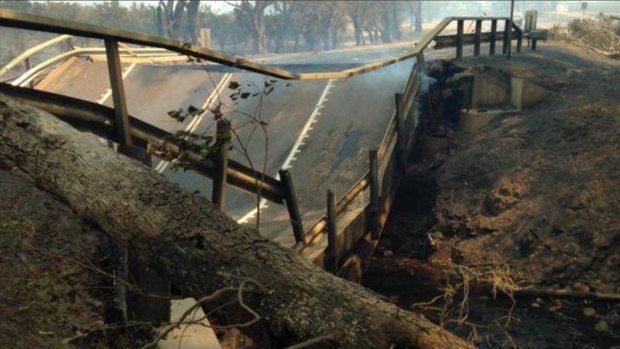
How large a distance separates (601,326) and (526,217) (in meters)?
3.21

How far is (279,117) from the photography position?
15.0m

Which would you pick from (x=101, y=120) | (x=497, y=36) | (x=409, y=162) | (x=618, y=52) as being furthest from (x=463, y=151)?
(x=618, y=52)

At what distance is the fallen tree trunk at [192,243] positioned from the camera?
3.45 metres

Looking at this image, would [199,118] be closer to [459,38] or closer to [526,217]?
[459,38]

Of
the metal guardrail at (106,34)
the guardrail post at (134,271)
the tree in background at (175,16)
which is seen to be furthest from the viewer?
the tree in background at (175,16)

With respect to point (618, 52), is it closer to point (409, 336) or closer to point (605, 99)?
point (605, 99)

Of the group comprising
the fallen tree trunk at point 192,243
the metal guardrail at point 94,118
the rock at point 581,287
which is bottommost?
the rock at point 581,287

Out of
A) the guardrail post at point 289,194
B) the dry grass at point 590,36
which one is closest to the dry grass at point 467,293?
the guardrail post at point 289,194

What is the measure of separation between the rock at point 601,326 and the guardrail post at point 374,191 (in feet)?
12.8

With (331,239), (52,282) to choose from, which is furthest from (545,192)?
(52,282)

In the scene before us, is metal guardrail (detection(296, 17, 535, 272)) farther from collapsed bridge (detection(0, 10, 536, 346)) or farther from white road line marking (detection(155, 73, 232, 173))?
white road line marking (detection(155, 73, 232, 173))

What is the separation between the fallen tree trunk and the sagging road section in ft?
17.2

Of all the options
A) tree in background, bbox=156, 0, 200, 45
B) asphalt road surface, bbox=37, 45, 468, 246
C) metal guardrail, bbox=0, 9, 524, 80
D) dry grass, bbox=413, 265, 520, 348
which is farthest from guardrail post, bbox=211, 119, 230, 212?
tree in background, bbox=156, 0, 200, 45

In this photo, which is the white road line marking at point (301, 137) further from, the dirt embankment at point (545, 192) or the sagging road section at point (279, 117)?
the dirt embankment at point (545, 192)
